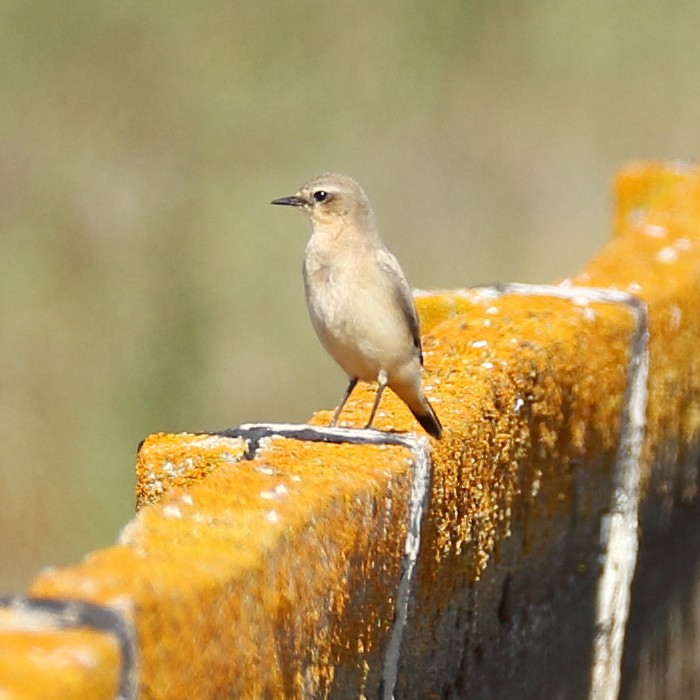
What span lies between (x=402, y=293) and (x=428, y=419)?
138cm

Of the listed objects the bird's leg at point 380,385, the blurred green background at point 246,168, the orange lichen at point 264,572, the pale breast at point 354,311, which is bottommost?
the orange lichen at point 264,572

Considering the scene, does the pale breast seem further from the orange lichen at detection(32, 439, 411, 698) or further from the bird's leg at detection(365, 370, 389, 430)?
the orange lichen at detection(32, 439, 411, 698)

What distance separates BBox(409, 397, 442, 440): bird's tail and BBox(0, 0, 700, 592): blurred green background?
17.2 ft

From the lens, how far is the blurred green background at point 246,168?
909cm

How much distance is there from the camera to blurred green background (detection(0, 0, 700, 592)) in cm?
909

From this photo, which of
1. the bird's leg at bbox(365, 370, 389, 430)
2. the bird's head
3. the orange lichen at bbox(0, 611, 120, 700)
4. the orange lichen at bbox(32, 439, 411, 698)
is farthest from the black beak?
the orange lichen at bbox(0, 611, 120, 700)

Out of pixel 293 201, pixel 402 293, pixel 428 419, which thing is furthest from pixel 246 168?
→ pixel 428 419

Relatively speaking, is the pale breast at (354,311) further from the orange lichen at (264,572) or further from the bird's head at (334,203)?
the orange lichen at (264,572)

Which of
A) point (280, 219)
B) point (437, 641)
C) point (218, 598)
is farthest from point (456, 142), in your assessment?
point (218, 598)

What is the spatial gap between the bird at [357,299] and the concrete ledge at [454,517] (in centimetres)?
16

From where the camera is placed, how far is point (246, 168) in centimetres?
1051

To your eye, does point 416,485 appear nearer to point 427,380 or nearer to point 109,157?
point 427,380

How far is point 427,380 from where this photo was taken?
390 cm

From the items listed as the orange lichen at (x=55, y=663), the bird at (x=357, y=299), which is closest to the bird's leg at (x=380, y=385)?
the bird at (x=357, y=299)
